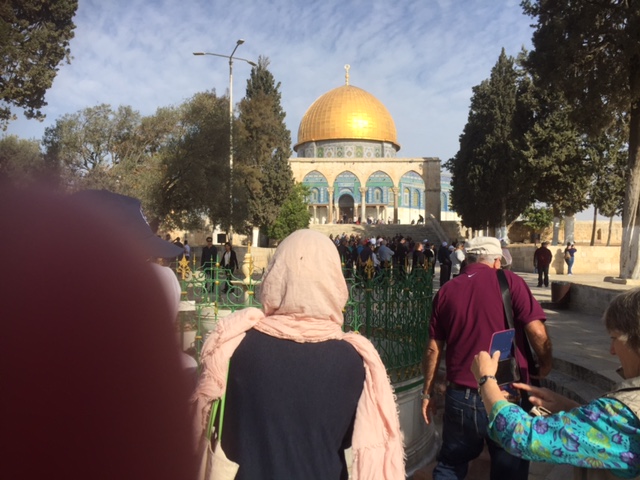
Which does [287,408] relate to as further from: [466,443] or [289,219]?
[289,219]

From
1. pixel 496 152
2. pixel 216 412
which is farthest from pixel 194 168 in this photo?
pixel 216 412

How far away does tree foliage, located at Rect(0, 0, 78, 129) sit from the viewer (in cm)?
1170

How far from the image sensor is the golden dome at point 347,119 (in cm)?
4747

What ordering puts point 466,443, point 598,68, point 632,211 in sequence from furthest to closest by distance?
point 632,211 < point 598,68 < point 466,443

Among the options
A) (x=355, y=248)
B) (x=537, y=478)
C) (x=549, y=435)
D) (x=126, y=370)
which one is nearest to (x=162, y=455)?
(x=126, y=370)

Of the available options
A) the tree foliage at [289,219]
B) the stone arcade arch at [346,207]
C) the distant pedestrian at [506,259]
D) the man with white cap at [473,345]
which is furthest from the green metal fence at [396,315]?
the stone arcade arch at [346,207]

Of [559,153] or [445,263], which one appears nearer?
[445,263]

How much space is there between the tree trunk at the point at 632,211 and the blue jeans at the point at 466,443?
31.7 ft

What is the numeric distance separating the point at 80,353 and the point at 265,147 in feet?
89.3

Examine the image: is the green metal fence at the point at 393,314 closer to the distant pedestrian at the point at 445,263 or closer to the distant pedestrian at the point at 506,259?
the distant pedestrian at the point at 506,259

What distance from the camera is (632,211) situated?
10.8 meters

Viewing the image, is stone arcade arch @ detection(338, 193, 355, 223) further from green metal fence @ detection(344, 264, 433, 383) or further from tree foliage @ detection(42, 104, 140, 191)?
green metal fence @ detection(344, 264, 433, 383)

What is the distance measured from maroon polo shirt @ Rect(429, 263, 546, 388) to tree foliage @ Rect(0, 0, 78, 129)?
1170 cm

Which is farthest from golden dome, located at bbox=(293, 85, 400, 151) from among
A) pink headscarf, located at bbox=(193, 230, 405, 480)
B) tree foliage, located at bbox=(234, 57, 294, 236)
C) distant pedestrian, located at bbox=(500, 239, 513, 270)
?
pink headscarf, located at bbox=(193, 230, 405, 480)
